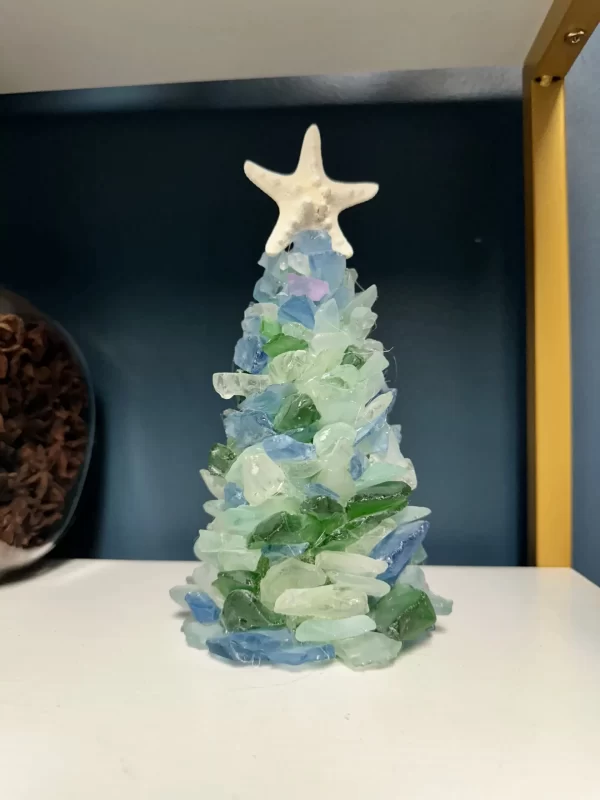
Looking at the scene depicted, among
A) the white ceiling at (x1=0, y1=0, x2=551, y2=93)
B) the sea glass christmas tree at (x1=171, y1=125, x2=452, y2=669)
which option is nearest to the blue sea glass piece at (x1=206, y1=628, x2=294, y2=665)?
the sea glass christmas tree at (x1=171, y1=125, x2=452, y2=669)

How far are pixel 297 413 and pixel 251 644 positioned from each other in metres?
0.15

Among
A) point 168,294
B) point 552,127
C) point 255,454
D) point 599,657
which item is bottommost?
point 599,657

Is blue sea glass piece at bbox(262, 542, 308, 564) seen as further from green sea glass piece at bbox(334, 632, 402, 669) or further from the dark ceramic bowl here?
the dark ceramic bowl

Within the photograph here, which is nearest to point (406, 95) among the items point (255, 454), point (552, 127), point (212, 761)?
point (552, 127)

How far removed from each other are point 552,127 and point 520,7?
127mm

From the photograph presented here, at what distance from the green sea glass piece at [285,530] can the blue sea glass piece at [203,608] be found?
2.6 inches

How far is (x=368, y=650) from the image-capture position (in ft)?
1.32

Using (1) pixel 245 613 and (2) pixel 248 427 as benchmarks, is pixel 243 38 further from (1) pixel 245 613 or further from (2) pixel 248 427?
(1) pixel 245 613

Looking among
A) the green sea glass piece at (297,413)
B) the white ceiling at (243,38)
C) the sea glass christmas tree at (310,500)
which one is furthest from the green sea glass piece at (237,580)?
the white ceiling at (243,38)

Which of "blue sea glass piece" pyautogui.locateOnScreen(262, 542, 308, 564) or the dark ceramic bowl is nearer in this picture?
"blue sea glass piece" pyautogui.locateOnScreen(262, 542, 308, 564)

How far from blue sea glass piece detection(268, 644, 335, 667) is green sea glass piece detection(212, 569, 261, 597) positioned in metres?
0.05

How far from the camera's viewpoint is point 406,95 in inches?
27.1

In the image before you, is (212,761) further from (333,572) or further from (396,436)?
(396,436)

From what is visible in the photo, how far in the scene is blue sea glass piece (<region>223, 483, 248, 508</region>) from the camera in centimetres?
45
